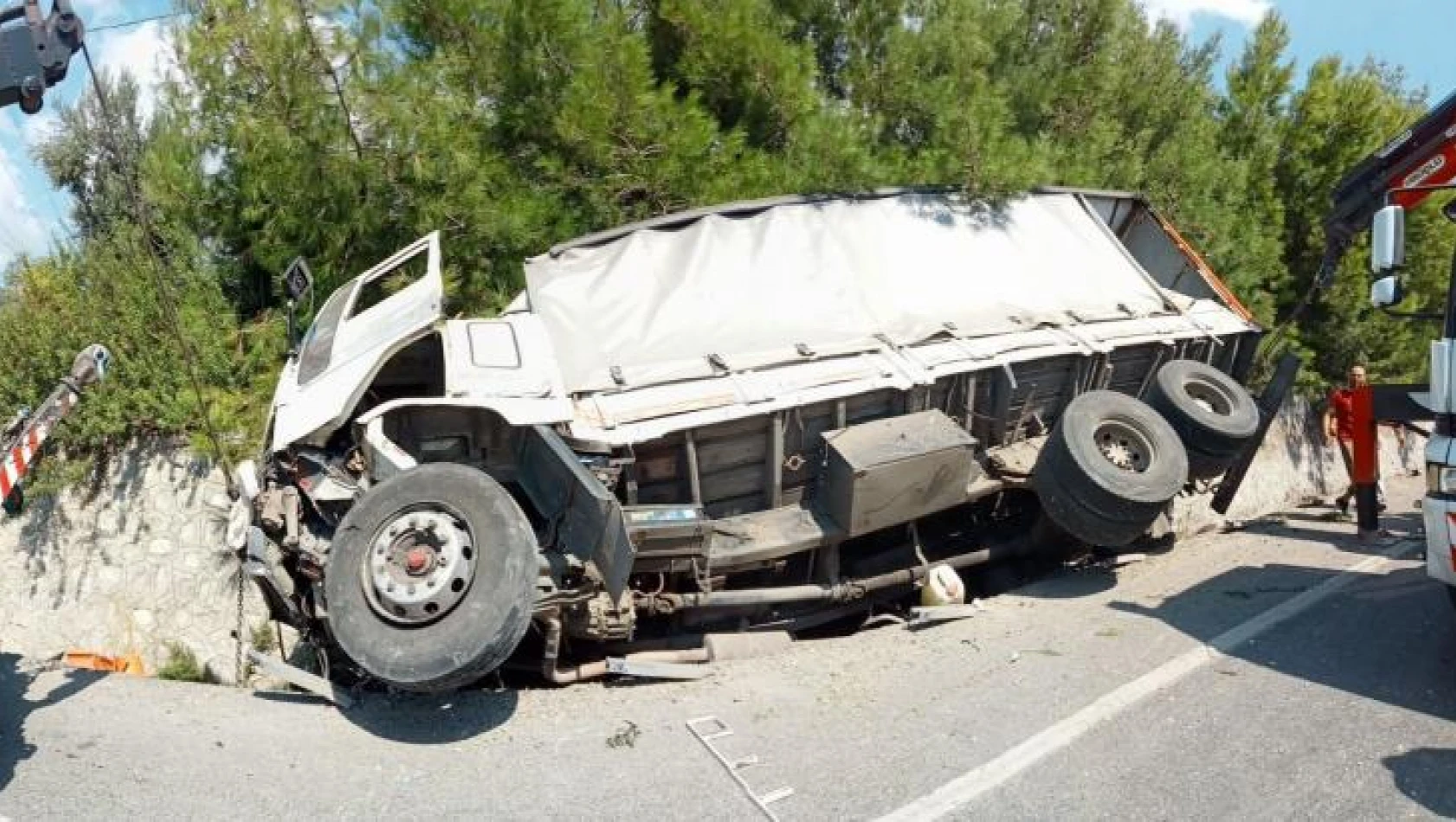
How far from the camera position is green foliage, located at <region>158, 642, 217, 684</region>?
6969 millimetres

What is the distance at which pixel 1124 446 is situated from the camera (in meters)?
6.03

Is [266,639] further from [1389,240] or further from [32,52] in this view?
[1389,240]

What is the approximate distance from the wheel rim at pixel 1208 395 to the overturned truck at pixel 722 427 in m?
0.02

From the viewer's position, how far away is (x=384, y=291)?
253 inches

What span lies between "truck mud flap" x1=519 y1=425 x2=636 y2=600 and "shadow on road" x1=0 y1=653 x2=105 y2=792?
242 cm

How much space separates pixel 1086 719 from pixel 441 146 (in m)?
5.65

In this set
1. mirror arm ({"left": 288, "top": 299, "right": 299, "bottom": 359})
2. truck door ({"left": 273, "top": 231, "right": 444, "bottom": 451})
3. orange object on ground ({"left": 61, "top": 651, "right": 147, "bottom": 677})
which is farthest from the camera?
orange object on ground ({"left": 61, "top": 651, "right": 147, "bottom": 677})

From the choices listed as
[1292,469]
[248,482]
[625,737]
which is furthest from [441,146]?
[1292,469]

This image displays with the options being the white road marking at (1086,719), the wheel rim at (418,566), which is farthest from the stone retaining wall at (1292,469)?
the wheel rim at (418,566)

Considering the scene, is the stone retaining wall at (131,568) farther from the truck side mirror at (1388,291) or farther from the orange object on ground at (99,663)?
the truck side mirror at (1388,291)

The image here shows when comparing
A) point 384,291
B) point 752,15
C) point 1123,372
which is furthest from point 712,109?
point 1123,372

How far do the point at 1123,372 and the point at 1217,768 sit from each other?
11.6 feet

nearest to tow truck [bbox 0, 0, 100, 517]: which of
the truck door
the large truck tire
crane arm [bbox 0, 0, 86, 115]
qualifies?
crane arm [bbox 0, 0, 86, 115]

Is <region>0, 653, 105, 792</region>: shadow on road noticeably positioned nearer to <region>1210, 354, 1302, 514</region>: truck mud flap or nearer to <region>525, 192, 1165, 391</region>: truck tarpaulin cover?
<region>525, 192, 1165, 391</region>: truck tarpaulin cover
